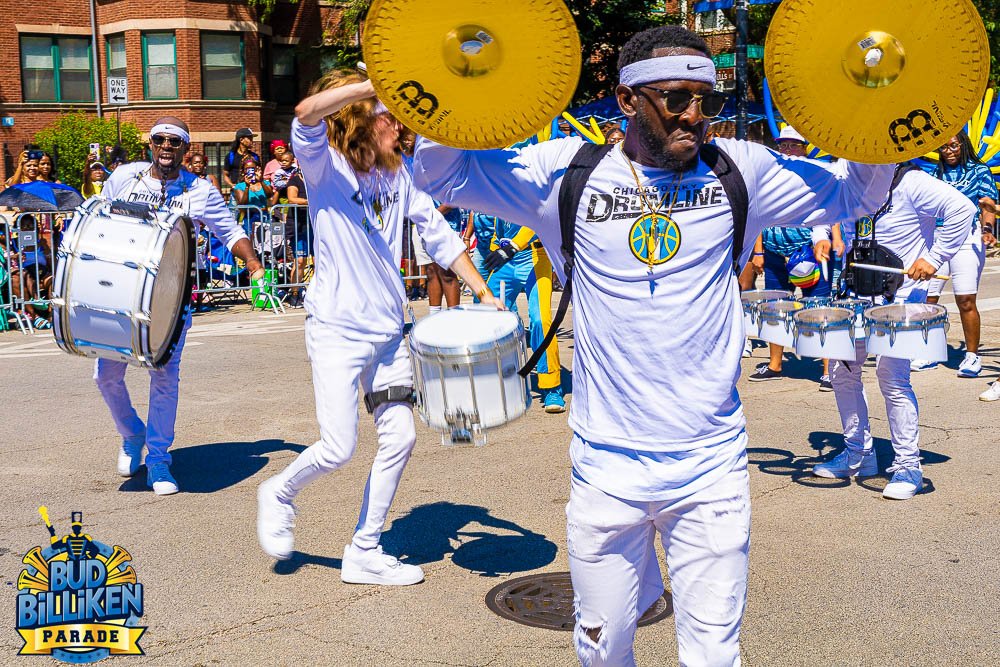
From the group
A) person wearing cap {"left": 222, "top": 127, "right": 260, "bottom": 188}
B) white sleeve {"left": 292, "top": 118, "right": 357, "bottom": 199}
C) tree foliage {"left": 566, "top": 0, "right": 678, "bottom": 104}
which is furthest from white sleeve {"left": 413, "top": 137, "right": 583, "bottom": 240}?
tree foliage {"left": 566, "top": 0, "right": 678, "bottom": 104}

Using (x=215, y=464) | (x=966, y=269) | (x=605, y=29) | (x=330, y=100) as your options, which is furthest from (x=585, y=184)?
(x=605, y=29)

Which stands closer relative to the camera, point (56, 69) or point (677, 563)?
point (677, 563)

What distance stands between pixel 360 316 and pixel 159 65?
32.5m

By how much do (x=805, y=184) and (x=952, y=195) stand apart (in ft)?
12.5

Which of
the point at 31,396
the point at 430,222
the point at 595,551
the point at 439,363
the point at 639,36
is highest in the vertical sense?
the point at 639,36

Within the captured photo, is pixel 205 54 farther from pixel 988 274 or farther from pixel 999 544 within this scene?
pixel 999 544

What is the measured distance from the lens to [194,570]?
5.42m

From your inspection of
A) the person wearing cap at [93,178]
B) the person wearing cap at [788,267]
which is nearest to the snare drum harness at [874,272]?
the person wearing cap at [788,267]

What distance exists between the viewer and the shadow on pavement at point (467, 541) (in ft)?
18.2

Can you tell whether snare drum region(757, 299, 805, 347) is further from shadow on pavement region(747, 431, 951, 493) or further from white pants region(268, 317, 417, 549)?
white pants region(268, 317, 417, 549)

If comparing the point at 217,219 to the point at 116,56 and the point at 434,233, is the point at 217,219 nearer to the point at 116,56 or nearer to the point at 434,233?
the point at 434,233

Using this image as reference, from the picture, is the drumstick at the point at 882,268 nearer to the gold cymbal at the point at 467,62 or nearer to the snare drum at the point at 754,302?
the snare drum at the point at 754,302

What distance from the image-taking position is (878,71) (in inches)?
125

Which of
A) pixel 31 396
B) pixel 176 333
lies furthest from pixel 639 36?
pixel 31 396
